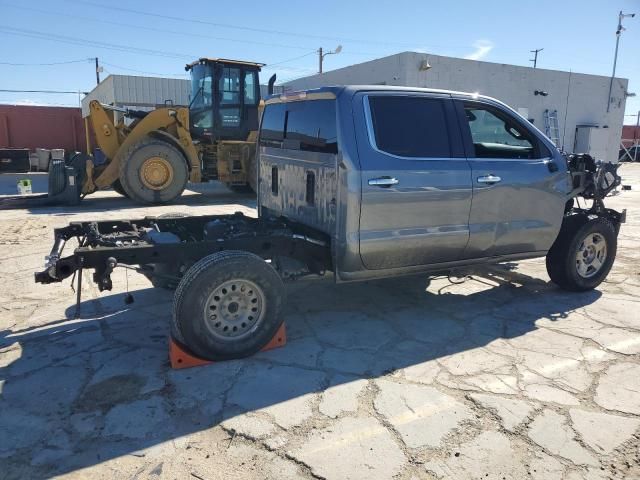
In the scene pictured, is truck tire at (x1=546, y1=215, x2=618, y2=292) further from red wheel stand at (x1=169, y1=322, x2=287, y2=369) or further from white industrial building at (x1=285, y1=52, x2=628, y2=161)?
white industrial building at (x1=285, y1=52, x2=628, y2=161)

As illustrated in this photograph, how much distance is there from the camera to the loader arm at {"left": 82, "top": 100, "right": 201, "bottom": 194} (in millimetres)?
11805

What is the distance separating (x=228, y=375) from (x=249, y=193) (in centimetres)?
1125

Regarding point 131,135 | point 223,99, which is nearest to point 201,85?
point 223,99

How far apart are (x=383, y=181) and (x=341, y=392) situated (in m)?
1.68

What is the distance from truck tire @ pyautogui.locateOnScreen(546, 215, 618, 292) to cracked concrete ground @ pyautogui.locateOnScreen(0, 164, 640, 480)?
0.81 ft

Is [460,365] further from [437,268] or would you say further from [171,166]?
[171,166]

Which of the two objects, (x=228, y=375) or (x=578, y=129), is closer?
(x=228, y=375)

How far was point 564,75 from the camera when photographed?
80.8ft

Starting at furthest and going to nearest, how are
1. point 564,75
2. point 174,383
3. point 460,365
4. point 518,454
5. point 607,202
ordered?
point 564,75 < point 607,202 < point 460,365 < point 174,383 < point 518,454

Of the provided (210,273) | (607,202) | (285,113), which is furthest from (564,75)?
(210,273)

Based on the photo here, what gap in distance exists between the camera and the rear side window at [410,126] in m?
4.26

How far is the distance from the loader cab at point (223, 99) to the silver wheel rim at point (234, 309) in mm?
9489

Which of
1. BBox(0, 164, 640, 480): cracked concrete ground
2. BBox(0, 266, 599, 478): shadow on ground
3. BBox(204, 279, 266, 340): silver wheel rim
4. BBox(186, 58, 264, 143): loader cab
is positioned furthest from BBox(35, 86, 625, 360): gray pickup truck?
BBox(186, 58, 264, 143): loader cab

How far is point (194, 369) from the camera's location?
3.75 m
